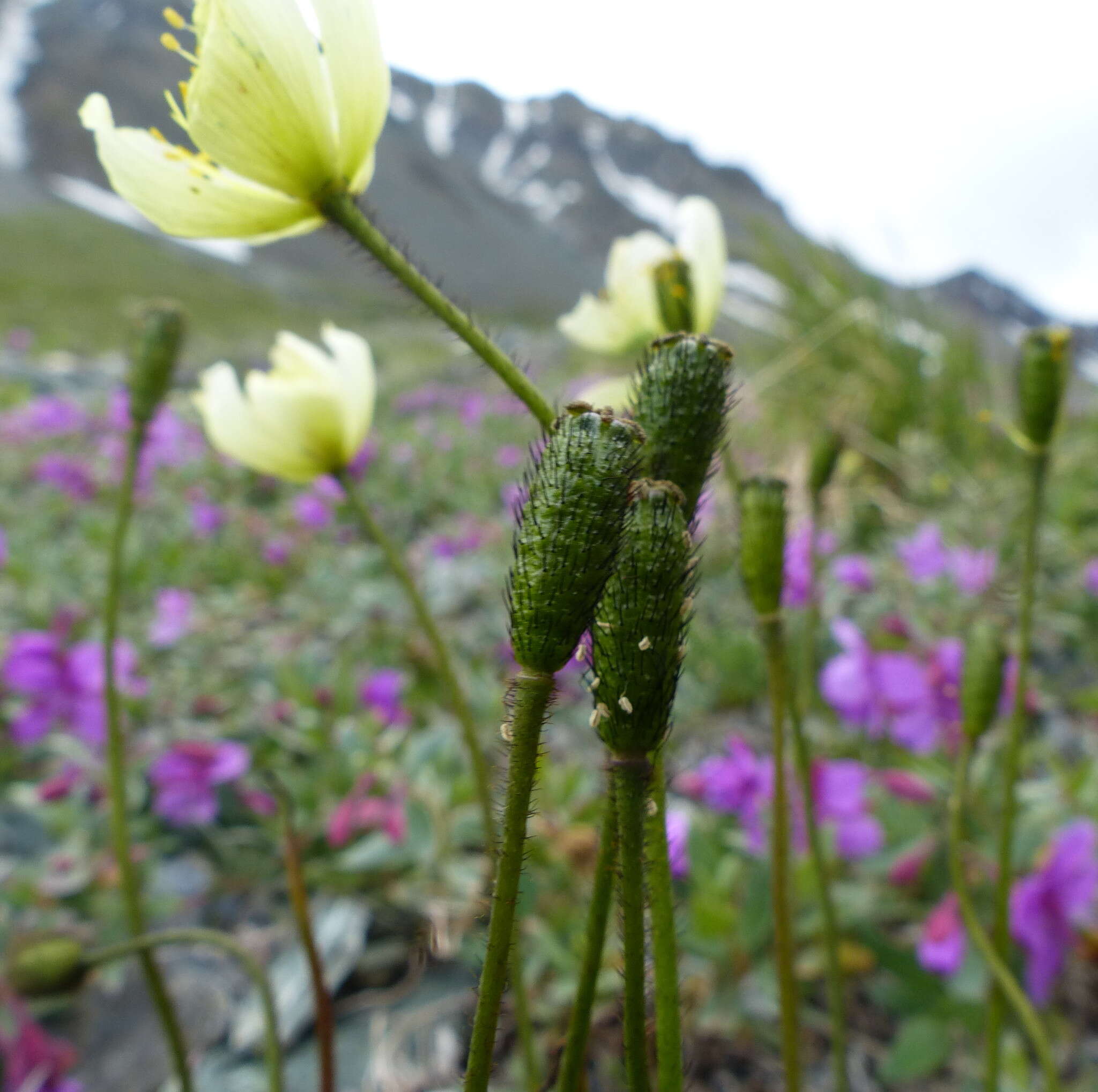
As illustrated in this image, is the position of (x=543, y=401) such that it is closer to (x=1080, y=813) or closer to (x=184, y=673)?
(x=1080, y=813)

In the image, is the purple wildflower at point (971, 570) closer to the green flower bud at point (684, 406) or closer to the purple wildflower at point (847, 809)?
the purple wildflower at point (847, 809)

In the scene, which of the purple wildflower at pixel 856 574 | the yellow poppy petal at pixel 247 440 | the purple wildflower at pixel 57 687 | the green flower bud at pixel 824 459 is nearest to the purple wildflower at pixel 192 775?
the purple wildflower at pixel 57 687

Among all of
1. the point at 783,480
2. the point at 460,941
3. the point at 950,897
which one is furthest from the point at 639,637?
the point at 460,941

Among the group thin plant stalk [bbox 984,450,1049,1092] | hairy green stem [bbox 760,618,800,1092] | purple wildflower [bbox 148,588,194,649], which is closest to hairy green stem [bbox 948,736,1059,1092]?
thin plant stalk [bbox 984,450,1049,1092]

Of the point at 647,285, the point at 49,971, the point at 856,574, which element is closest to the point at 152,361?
the point at 647,285

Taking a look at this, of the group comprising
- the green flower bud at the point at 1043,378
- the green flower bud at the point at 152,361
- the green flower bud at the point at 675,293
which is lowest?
the green flower bud at the point at 1043,378

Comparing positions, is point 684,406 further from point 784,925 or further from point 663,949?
point 784,925
